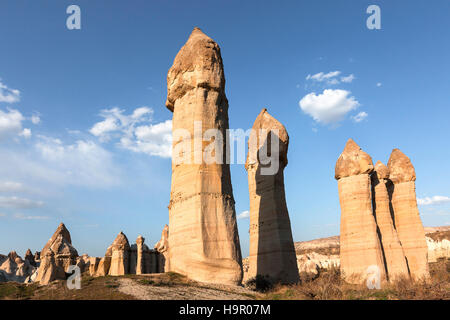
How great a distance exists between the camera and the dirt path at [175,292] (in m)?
7.70

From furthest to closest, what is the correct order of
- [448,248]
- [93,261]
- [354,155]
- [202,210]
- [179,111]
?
[448,248], [93,261], [354,155], [179,111], [202,210]

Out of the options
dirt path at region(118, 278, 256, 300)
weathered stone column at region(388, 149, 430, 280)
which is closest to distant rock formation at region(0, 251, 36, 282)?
dirt path at region(118, 278, 256, 300)

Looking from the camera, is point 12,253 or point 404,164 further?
point 12,253

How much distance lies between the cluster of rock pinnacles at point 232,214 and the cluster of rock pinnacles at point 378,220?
0.06 meters

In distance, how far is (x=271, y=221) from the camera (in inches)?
688

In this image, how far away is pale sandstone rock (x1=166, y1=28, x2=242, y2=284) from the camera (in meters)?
10.9

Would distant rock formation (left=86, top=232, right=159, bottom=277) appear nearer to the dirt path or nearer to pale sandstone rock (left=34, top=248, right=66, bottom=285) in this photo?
pale sandstone rock (left=34, top=248, right=66, bottom=285)

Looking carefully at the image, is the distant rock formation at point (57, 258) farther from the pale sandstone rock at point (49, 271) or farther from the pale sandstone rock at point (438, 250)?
the pale sandstone rock at point (438, 250)

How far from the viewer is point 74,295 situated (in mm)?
7695

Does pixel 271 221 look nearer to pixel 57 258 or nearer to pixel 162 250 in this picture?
pixel 162 250

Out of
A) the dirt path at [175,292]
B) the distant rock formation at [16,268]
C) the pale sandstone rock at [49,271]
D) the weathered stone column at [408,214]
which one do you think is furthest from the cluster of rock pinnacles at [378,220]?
the distant rock formation at [16,268]

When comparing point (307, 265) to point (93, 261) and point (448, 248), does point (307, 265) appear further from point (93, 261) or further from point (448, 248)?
point (448, 248)

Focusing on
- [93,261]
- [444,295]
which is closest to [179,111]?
[444,295]

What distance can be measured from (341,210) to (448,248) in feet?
123
